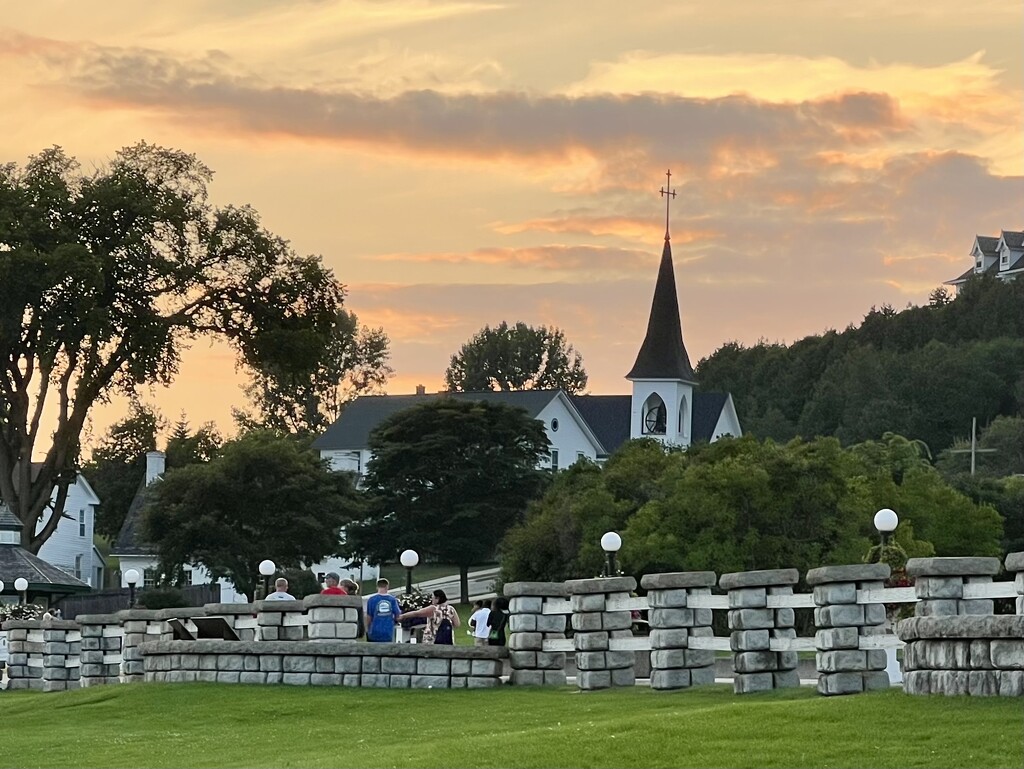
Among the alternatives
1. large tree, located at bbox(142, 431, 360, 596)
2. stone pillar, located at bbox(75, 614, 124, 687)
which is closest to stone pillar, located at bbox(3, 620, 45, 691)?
stone pillar, located at bbox(75, 614, 124, 687)

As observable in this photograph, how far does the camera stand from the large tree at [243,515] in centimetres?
6925

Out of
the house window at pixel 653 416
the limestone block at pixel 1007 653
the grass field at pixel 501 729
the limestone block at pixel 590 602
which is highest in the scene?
the house window at pixel 653 416

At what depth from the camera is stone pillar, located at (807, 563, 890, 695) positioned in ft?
56.0

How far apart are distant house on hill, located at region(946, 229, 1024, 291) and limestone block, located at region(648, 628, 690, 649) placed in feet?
408

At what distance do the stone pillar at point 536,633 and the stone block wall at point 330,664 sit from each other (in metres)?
0.29

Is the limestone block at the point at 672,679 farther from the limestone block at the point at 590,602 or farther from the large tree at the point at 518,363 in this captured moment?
the large tree at the point at 518,363

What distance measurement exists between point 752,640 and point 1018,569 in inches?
156

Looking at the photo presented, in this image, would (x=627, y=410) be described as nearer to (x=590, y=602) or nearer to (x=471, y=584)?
(x=471, y=584)

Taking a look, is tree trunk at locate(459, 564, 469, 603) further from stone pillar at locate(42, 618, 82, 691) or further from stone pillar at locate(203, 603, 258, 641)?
stone pillar at locate(203, 603, 258, 641)

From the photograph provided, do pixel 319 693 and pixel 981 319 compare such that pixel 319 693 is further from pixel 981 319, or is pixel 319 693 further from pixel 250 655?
pixel 981 319

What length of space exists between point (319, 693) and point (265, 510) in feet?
160

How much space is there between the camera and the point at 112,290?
59000 millimetres

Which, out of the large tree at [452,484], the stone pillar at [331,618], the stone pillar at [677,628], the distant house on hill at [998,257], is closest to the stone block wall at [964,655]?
the stone pillar at [677,628]

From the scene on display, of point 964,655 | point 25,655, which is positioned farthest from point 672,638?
point 25,655
